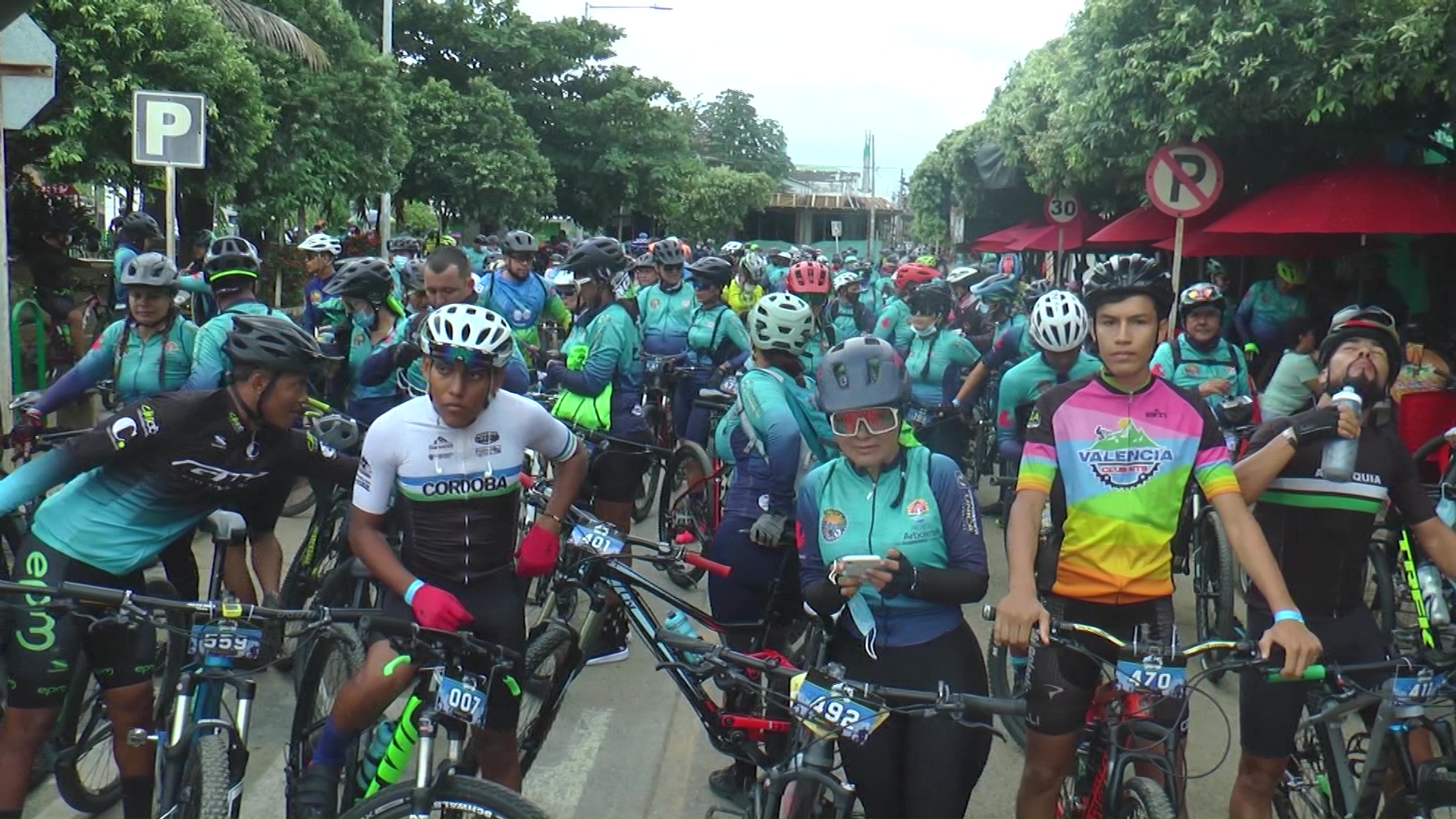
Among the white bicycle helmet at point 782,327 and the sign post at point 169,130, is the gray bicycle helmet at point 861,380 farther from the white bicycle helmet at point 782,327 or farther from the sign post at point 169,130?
the sign post at point 169,130

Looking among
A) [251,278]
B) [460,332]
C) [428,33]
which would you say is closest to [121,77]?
[251,278]

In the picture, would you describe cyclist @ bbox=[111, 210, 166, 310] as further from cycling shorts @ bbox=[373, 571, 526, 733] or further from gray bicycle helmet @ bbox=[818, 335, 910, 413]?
gray bicycle helmet @ bbox=[818, 335, 910, 413]

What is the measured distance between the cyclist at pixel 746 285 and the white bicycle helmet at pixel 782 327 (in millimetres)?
11443

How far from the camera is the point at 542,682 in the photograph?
5.12m

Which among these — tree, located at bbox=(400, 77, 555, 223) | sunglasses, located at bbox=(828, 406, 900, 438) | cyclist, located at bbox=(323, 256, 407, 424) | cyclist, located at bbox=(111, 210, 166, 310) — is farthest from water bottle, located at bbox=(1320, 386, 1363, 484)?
tree, located at bbox=(400, 77, 555, 223)

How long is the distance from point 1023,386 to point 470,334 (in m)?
4.19

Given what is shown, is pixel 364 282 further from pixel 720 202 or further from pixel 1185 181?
pixel 720 202

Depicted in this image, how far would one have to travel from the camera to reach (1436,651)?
12.7 ft

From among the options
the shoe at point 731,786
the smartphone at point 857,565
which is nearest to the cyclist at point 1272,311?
the shoe at point 731,786

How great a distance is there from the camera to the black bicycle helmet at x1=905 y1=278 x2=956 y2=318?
10531mm

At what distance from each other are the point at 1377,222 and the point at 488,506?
880 cm

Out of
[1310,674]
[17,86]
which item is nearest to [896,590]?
[1310,674]

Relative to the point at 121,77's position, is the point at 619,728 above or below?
below

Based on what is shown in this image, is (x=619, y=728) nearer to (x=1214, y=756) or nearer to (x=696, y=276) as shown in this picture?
(x=1214, y=756)
